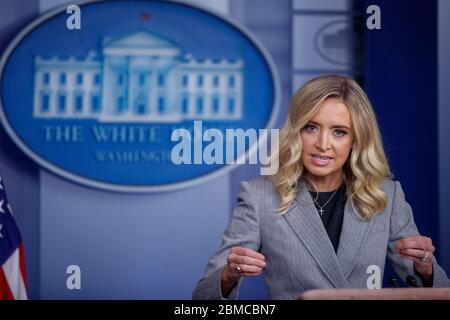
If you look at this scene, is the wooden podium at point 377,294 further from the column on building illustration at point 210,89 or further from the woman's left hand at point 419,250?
the column on building illustration at point 210,89

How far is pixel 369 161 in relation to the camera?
1.70 m

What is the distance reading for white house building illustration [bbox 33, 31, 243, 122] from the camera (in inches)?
76.3

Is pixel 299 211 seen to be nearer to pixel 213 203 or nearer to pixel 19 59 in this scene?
pixel 213 203

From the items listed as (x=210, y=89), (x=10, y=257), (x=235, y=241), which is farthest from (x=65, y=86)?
(x=235, y=241)

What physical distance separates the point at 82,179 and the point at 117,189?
0.12 meters

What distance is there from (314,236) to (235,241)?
0.68ft

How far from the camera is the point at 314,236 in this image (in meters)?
1.58

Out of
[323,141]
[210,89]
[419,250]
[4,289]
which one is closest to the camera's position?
[419,250]

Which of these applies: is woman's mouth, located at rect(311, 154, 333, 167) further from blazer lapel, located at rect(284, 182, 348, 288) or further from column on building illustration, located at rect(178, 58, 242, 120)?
column on building illustration, located at rect(178, 58, 242, 120)

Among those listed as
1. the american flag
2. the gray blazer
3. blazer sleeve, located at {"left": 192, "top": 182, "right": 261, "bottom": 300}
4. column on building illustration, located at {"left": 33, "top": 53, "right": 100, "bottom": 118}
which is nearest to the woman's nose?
the gray blazer

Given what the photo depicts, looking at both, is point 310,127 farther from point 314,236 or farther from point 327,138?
point 314,236

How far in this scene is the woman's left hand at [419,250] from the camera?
1.53 m
